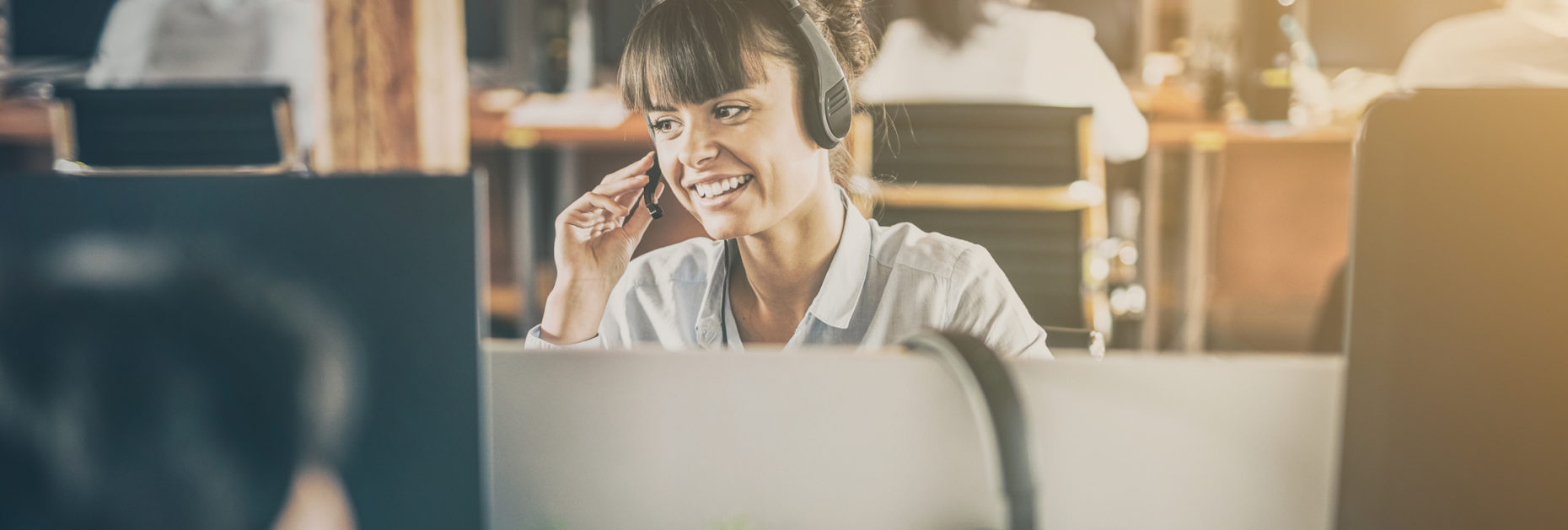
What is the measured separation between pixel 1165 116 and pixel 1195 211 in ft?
1.25

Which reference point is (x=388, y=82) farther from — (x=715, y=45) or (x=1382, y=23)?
(x=1382, y=23)

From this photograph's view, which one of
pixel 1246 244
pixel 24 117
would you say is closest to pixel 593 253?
pixel 1246 244

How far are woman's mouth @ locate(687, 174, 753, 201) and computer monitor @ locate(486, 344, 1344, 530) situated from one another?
0.08 meters

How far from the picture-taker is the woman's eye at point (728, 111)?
46 centimetres

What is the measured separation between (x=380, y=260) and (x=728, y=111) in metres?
0.17

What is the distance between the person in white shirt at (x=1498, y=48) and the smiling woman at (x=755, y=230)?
32 centimetres

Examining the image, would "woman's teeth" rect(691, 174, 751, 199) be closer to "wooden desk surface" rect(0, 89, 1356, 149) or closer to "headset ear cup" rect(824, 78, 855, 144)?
"headset ear cup" rect(824, 78, 855, 144)

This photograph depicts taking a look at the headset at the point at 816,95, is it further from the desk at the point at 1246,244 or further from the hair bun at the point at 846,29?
the desk at the point at 1246,244

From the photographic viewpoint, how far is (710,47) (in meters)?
0.46

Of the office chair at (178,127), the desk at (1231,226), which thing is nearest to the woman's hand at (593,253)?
the office chair at (178,127)

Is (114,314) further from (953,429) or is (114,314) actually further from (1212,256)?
(1212,256)

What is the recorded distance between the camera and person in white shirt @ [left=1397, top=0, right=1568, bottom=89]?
58 centimetres

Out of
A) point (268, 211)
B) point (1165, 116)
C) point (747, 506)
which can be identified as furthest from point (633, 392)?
point (1165, 116)

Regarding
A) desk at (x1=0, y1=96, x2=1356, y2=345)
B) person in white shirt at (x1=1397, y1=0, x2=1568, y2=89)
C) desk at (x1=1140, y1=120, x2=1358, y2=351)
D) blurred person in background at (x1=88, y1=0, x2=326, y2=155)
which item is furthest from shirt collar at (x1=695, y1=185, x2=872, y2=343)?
desk at (x1=1140, y1=120, x2=1358, y2=351)
